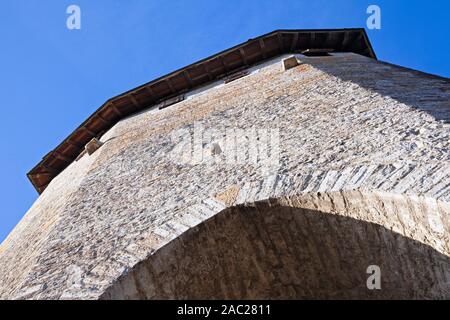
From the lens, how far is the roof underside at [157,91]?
32.2 feet

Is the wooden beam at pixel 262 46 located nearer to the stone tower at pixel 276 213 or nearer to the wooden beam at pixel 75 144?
the wooden beam at pixel 75 144

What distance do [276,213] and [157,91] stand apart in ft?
22.1

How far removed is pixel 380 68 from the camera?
22.7 feet

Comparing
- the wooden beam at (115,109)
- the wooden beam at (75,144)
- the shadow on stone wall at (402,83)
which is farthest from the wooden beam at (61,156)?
the shadow on stone wall at (402,83)

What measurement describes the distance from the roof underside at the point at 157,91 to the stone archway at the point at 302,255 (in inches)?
252

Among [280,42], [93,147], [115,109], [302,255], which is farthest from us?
[280,42]

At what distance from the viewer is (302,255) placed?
374cm

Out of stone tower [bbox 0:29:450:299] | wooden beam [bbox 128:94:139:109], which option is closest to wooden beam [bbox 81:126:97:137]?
wooden beam [bbox 128:94:139:109]

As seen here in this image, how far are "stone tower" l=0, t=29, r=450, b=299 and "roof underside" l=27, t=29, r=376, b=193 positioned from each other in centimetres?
430

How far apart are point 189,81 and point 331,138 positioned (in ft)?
19.9

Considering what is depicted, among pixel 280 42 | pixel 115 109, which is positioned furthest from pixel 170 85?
pixel 280 42

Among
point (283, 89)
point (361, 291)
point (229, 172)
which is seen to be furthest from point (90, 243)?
point (283, 89)

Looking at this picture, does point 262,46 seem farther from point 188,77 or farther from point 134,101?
point 134,101

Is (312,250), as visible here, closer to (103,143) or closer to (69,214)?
(69,214)
